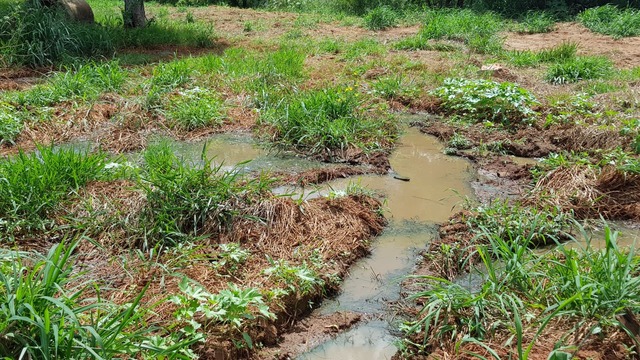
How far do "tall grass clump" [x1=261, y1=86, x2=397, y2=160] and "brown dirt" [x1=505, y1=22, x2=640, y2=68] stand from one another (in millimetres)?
5933

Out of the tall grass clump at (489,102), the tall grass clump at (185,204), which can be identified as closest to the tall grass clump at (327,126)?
the tall grass clump at (489,102)

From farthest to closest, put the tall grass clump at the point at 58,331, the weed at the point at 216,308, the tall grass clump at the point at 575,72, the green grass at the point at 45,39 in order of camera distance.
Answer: the green grass at the point at 45,39 < the tall grass clump at the point at 575,72 < the weed at the point at 216,308 < the tall grass clump at the point at 58,331

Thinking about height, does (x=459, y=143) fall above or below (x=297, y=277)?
above

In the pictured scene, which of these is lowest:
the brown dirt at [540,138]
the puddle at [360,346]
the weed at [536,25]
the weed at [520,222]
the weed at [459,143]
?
the puddle at [360,346]

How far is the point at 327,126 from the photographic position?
20.4 ft

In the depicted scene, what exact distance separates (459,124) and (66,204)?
4.64 m

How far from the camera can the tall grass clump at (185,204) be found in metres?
3.99

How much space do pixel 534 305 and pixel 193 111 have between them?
187 inches

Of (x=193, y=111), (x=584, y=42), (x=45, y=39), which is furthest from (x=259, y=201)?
(x=584, y=42)

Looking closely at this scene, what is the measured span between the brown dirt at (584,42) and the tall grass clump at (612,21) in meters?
0.21

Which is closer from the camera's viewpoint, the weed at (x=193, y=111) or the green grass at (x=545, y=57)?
the weed at (x=193, y=111)

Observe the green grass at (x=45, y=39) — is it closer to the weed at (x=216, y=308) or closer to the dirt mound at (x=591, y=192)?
the weed at (x=216, y=308)

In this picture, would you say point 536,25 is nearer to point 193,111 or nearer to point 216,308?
point 193,111

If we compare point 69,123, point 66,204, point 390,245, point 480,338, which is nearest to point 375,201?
point 390,245
